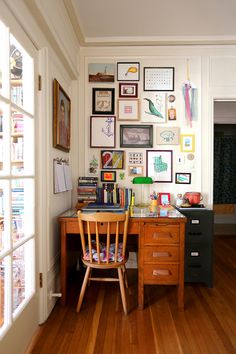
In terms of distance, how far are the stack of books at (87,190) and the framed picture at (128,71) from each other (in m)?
1.20

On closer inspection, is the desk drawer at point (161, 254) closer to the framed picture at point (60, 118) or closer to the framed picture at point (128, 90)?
the framed picture at point (60, 118)

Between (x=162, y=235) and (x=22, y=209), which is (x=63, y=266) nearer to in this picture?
(x=22, y=209)

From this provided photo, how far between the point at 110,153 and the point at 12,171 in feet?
4.86

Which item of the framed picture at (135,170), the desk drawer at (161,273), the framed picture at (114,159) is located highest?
the framed picture at (114,159)

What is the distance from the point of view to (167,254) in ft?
6.63

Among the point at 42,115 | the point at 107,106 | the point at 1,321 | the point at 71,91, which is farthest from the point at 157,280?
the point at 71,91

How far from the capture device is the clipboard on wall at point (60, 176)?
2.13 meters

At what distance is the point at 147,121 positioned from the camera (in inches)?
111

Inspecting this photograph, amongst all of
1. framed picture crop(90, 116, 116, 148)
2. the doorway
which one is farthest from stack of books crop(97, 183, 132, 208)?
the doorway

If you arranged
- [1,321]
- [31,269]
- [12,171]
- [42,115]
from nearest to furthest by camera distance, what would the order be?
[1,321] → [12,171] → [31,269] → [42,115]

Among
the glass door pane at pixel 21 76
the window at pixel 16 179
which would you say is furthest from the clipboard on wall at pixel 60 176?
the glass door pane at pixel 21 76

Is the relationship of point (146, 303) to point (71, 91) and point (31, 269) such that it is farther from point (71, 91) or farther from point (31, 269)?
point (71, 91)

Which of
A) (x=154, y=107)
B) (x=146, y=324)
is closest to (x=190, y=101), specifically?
(x=154, y=107)

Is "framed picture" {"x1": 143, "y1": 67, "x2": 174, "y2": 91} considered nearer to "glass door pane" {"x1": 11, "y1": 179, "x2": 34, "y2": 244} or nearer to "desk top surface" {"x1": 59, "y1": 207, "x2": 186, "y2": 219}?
"desk top surface" {"x1": 59, "y1": 207, "x2": 186, "y2": 219}
